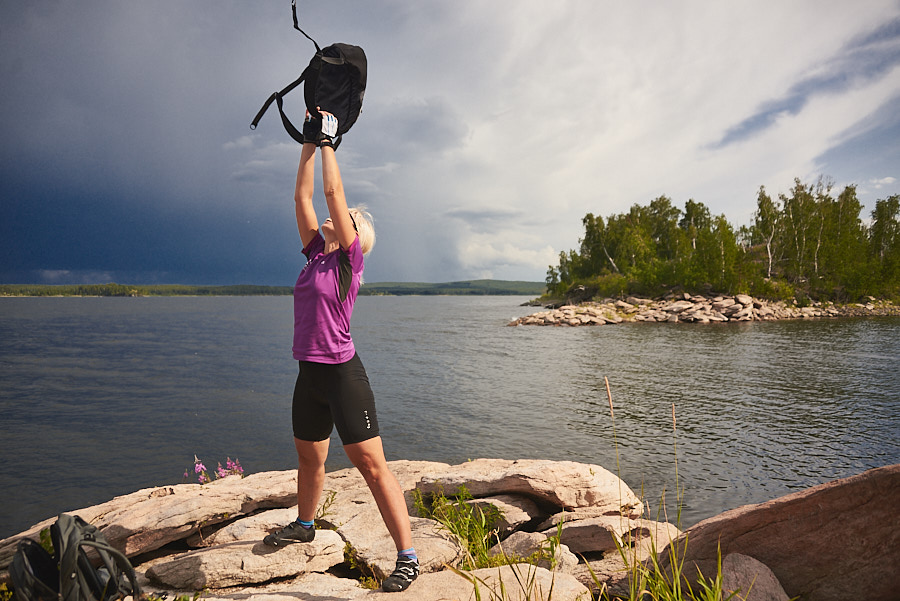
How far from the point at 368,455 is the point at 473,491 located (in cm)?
→ 296

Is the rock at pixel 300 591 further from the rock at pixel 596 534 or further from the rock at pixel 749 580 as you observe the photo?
the rock at pixel 749 580

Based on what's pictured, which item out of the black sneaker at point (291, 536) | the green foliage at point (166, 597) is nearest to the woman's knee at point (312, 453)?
the black sneaker at point (291, 536)

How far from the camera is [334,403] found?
12.7 ft

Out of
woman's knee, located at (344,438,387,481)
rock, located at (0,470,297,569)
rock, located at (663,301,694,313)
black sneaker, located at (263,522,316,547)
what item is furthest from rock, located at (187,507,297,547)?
rock, located at (663,301,694,313)

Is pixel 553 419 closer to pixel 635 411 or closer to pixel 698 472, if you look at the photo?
pixel 635 411

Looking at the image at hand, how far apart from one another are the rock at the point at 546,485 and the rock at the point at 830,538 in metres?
2.66

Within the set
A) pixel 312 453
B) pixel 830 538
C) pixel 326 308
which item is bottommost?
pixel 830 538

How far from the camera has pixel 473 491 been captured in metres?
6.34

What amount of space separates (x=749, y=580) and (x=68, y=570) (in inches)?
167

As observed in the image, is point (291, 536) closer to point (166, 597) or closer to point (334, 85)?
point (166, 597)

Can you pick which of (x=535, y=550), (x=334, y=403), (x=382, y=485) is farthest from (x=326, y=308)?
(x=535, y=550)

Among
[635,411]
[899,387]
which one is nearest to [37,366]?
[635,411]

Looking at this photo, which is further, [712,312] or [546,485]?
[712,312]

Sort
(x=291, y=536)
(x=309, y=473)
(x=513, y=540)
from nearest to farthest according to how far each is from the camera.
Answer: (x=309, y=473) < (x=291, y=536) < (x=513, y=540)
